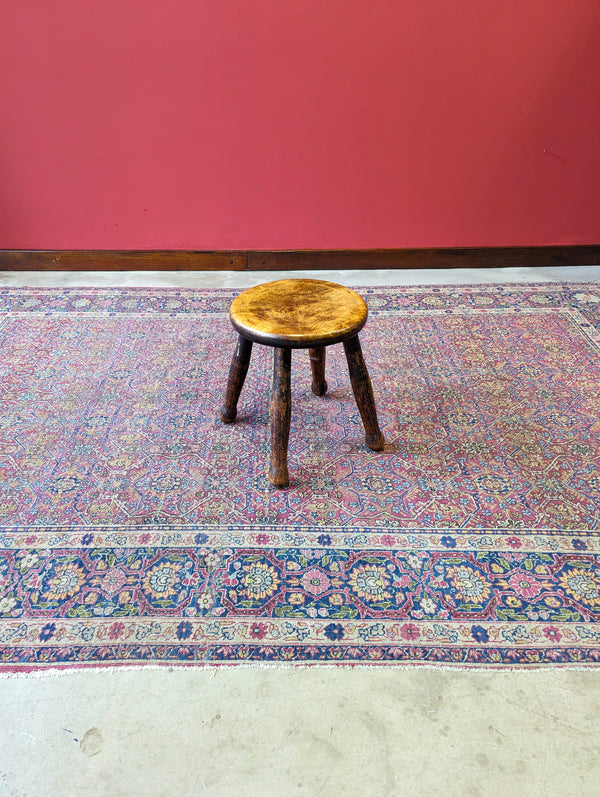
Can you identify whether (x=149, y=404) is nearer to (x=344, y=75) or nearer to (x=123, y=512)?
(x=123, y=512)

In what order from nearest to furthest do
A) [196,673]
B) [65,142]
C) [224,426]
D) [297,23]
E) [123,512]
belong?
[196,673] → [123,512] → [224,426] → [297,23] → [65,142]

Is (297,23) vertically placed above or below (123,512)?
above

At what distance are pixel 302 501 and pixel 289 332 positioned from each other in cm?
53

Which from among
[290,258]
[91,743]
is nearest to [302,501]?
[91,743]

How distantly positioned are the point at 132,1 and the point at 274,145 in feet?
3.07

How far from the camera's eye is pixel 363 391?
6.63 ft

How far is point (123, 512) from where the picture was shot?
73.2 inches

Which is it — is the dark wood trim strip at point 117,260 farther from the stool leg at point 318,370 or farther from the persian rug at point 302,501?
the stool leg at point 318,370

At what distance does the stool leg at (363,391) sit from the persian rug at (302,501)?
62 mm

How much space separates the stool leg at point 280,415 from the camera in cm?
189

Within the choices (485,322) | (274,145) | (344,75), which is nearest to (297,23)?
(344,75)

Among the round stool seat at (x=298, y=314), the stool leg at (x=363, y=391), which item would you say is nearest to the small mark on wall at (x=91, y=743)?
the round stool seat at (x=298, y=314)

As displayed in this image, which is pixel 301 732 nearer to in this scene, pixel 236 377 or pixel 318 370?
pixel 236 377

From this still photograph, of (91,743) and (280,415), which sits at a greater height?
(280,415)
